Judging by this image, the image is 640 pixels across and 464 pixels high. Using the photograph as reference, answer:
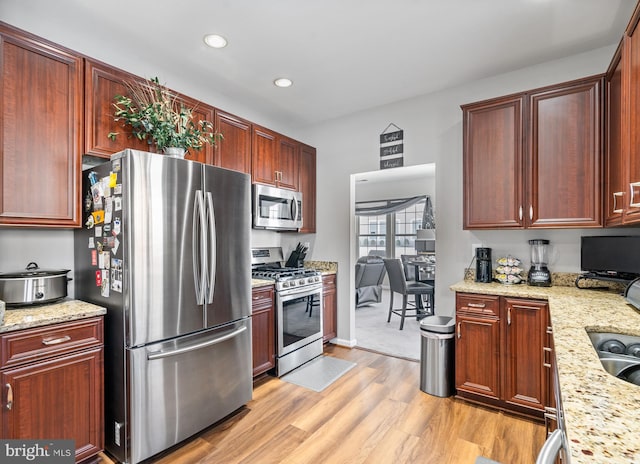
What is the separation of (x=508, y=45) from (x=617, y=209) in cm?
144

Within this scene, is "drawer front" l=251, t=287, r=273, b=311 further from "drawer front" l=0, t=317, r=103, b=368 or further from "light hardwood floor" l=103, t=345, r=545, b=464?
"drawer front" l=0, t=317, r=103, b=368

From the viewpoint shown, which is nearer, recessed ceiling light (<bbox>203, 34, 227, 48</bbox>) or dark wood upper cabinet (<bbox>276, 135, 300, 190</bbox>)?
recessed ceiling light (<bbox>203, 34, 227, 48</bbox>)

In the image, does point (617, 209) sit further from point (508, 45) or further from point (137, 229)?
point (137, 229)

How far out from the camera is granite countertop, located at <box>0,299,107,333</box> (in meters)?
1.65

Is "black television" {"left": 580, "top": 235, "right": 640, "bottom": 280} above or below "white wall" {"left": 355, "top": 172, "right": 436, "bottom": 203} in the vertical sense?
below

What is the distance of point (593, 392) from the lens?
2.91 feet

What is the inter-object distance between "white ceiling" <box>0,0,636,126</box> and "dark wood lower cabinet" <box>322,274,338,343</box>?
7.03ft

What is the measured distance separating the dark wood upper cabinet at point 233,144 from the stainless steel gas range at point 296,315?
3.60ft

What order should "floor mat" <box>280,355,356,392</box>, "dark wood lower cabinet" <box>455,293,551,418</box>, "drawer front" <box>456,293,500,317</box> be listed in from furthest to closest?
"floor mat" <box>280,355,356,392</box>
"drawer front" <box>456,293,500,317</box>
"dark wood lower cabinet" <box>455,293,551,418</box>

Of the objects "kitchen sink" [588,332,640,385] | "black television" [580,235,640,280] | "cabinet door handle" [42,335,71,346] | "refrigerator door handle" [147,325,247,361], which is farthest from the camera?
"black television" [580,235,640,280]

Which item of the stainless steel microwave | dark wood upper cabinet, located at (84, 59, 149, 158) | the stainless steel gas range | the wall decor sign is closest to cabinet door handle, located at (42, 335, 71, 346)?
dark wood upper cabinet, located at (84, 59, 149, 158)

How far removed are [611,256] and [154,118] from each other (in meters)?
3.39

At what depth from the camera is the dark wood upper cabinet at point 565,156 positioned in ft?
7.75
